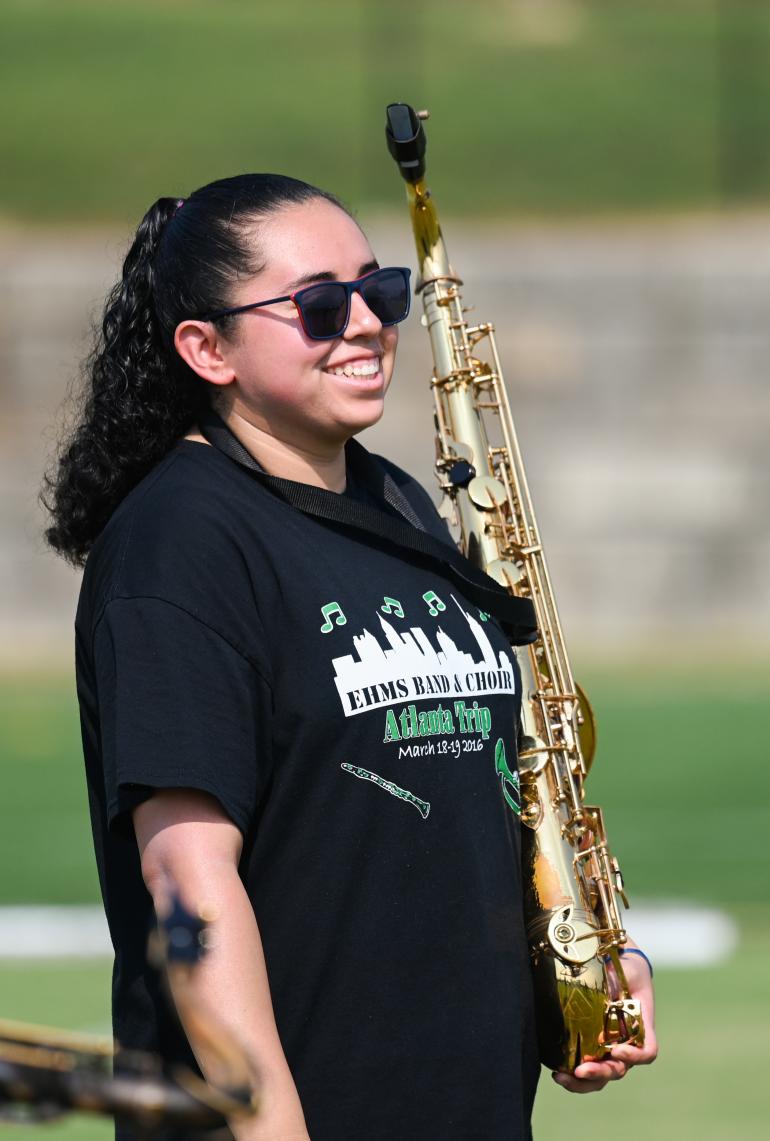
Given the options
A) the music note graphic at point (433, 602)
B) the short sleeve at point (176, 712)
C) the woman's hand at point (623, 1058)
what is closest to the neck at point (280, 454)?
the music note graphic at point (433, 602)

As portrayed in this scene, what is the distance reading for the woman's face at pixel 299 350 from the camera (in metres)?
2.90

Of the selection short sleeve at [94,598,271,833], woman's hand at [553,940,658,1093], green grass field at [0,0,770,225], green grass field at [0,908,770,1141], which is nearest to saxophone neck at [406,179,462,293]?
short sleeve at [94,598,271,833]

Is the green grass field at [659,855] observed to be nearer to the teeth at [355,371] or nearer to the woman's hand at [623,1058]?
the woman's hand at [623,1058]

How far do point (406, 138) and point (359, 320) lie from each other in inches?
22.6

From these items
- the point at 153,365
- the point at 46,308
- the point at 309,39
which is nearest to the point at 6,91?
the point at 309,39

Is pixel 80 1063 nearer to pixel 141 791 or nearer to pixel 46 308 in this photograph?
pixel 141 791

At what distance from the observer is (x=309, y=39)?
2370 cm

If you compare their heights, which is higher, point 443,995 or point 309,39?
point 309,39

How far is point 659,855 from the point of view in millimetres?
9195

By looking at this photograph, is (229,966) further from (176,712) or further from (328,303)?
(328,303)

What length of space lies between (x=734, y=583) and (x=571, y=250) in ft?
9.81

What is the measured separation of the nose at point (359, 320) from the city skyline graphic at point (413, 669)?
436 mm

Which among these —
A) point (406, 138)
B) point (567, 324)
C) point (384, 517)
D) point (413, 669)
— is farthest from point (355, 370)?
point (567, 324)

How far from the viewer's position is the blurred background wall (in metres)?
8.58
